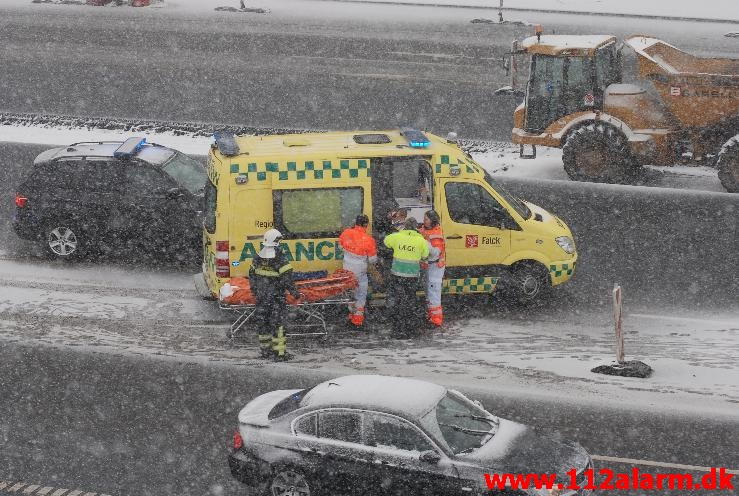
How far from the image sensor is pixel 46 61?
1152 inches

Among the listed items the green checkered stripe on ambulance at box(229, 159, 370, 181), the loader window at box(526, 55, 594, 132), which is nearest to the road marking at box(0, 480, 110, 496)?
the green checkered stripe on ambulance at box(229, 159, 370, 181)

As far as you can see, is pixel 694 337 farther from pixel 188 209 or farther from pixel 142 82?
pixel 142 82

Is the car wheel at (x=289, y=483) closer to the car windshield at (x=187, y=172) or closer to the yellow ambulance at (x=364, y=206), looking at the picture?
the yellow ambulance at (x=364, y=206)

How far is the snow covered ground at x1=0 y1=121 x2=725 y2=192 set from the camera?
2039 centimetres

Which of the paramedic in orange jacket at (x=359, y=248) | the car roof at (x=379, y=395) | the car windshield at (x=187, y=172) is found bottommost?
the car roof at (x=379, y=395)

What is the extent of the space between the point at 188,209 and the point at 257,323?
138 inches

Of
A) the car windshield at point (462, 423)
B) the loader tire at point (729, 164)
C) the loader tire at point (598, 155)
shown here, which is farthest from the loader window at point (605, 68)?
the car windshield at point (462, 423)

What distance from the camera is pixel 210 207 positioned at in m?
14.2

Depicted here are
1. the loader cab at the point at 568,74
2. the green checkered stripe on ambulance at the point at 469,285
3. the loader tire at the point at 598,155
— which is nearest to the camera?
the green checkered stripe on ambulance at the point at 469,285

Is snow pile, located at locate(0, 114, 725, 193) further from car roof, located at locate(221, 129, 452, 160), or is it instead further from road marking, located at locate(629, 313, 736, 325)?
car roof, located at locate(221, 129, 452, 160)

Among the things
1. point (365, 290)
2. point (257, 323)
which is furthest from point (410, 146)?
point (257, 323)

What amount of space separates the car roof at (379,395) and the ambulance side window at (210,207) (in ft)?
14.7

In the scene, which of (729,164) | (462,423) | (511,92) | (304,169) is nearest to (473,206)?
(304,169)

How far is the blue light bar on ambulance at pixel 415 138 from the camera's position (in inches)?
558
